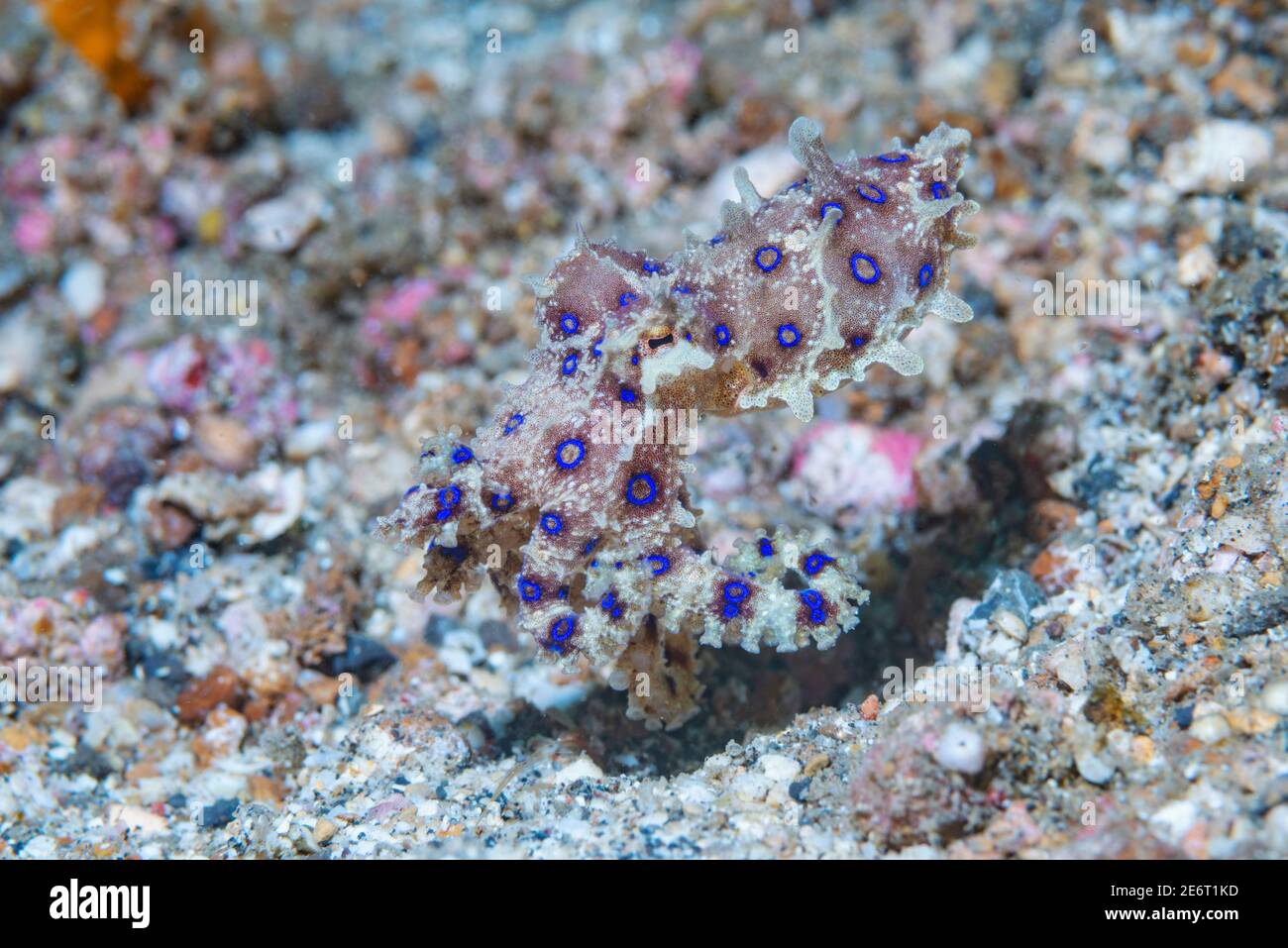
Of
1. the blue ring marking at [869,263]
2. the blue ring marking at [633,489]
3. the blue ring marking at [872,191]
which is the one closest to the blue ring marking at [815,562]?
the blue ring marking at [633,489]

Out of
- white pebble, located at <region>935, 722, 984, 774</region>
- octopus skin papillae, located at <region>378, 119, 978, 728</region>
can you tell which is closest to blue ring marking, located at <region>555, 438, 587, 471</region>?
octopus skin papillae, located at <region>378, 119, 978, 728</region>

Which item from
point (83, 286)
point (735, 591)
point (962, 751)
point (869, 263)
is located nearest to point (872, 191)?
point (869, 263)

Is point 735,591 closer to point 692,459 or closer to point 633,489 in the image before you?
point 633,489

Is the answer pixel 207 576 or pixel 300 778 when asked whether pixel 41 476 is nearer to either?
pixel 207 576

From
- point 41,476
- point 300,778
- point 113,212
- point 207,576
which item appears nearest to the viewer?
point 300,778

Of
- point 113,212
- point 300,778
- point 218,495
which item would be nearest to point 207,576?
point 218,495

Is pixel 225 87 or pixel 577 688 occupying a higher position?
pixel 225 87
